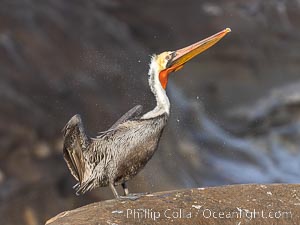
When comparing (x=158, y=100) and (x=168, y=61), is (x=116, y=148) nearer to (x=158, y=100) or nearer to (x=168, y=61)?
(x=158, y=100)

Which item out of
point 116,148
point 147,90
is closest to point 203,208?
point 116,148

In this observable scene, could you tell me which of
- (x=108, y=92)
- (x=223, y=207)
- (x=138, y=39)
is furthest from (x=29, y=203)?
(x=223, y=207)

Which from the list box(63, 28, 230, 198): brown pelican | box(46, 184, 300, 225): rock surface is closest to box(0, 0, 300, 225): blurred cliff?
box(63, 28, 230, 198): brown pelican

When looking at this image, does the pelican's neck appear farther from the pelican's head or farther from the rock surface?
the rock surface

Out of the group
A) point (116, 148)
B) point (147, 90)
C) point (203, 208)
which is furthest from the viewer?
point (147, 90)

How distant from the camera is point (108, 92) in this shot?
3018mm

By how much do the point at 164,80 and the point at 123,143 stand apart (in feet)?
0.69

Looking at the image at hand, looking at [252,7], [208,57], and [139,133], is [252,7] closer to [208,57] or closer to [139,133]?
[208,57]

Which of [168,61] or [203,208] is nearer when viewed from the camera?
[203,208]

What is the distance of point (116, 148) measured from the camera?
1.60m

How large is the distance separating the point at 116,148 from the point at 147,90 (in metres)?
1.52

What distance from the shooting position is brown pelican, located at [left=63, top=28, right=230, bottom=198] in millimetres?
1592

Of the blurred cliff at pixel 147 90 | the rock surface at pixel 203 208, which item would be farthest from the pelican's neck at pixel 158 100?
the blurred cliff at pixel 147 90

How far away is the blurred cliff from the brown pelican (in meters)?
1.10
